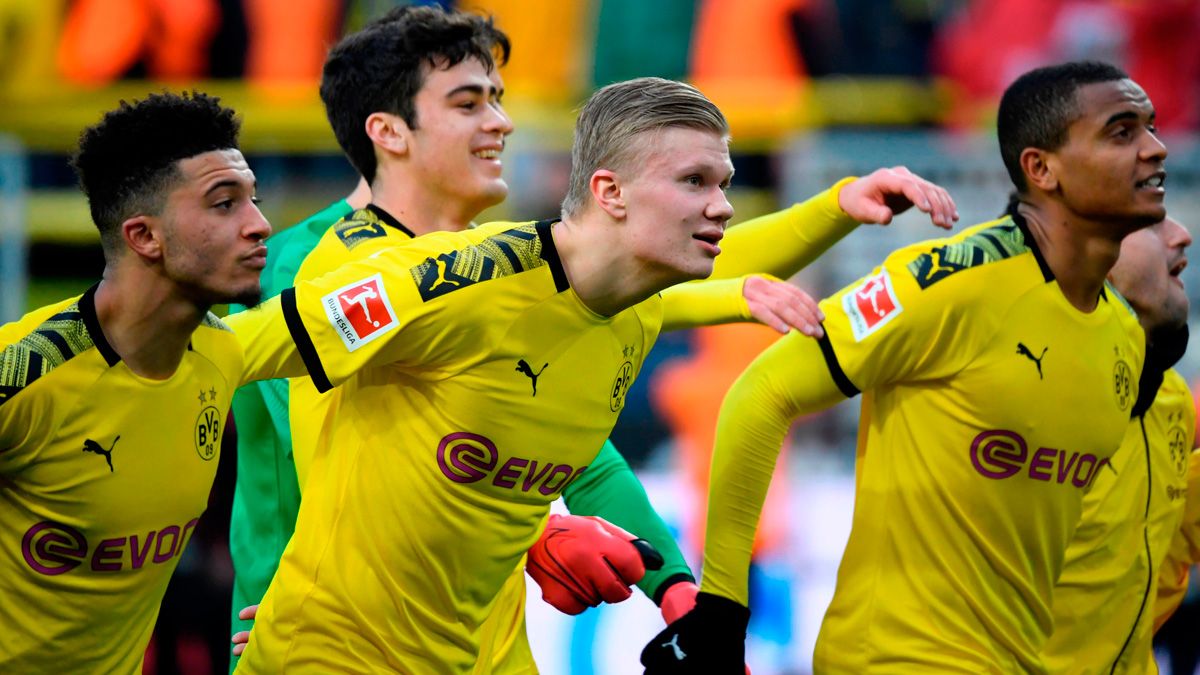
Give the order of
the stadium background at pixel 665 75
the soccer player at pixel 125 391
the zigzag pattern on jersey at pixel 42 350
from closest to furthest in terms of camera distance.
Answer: the zigzag pattern on jersey at pixel 42 350
the soccer player at pixel 125 391
the stadium background at pixel 665 75

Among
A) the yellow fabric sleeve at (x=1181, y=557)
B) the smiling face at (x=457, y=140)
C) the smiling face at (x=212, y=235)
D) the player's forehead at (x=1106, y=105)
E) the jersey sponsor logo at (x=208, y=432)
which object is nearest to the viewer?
the smiling face at (x=212, y=235)

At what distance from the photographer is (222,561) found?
25.6 feet

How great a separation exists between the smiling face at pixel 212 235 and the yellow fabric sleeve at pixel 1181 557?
3240 millimetres

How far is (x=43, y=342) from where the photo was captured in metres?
3.84

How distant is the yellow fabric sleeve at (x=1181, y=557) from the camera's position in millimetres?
5625

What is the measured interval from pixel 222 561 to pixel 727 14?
16.0ft

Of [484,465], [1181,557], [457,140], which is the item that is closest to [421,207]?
[457,140]

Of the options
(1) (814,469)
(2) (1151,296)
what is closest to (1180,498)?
(2) (1151,296)

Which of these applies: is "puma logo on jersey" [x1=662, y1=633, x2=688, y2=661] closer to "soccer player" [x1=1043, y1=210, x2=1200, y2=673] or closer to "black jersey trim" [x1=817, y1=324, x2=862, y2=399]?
"black jersey trim" [x1=817, y1=324, x2=862, y2=399]

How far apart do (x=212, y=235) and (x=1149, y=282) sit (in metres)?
2.84

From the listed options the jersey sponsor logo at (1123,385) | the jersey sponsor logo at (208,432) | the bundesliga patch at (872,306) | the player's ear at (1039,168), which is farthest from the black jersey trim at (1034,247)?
the jersey sponsor logo at (208,432)

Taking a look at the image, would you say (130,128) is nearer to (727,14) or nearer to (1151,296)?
(1151,296)

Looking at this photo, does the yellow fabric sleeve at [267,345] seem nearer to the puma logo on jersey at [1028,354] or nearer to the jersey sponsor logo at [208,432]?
Result: the jersey sponsor logo at [208,432]

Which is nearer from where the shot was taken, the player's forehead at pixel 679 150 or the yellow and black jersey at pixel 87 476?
the yellow and black jersey at pixel 87 476
